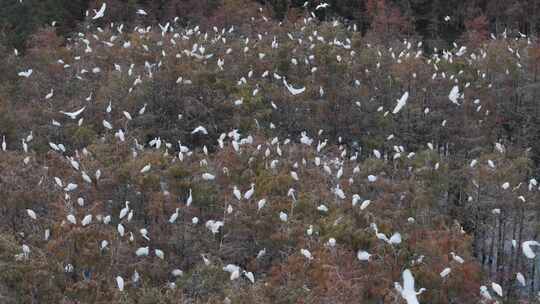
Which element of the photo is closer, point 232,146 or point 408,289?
point 408,289

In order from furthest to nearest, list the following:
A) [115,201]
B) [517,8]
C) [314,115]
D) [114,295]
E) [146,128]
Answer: [517,8] → [314,115] → [146,128] → [115,201] → [114,295]

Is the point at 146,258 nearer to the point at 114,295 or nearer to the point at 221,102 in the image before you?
the point at 114,295

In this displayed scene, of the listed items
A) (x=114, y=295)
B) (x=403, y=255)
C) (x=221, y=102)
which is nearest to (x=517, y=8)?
(x=221, y=102)

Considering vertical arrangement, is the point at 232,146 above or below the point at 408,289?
below

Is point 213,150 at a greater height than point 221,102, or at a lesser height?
lesser

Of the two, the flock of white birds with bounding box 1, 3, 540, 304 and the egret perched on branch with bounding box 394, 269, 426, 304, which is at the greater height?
the egret perched on branch with bounding box 394, 269, 426, 304

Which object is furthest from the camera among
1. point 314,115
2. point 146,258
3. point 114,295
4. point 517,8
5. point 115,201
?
point 517,8

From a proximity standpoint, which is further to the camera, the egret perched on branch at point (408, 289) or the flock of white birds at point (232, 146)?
the flock of white birds at point (232, 146)

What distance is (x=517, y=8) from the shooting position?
28031mm

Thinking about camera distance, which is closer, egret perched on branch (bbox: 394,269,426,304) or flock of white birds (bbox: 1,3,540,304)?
egret perched on branch (bbox: 394,269,426,304)

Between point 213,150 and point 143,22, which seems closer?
point 213,150

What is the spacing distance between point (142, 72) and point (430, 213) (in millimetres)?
7583

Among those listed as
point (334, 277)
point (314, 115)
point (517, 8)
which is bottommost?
point (517, 8)

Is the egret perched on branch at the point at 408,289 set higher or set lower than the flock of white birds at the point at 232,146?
higher
